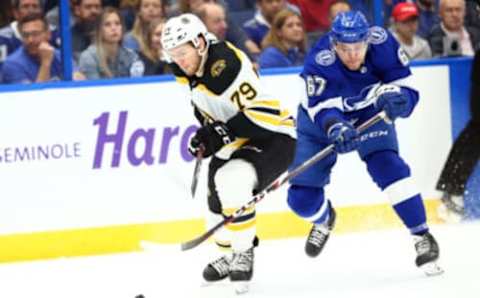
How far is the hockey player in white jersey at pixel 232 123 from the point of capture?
15.3 feet

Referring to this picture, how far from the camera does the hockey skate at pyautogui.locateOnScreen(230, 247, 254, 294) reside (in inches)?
188

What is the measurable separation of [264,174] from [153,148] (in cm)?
144

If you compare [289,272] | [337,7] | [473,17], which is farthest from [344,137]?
[473,17]

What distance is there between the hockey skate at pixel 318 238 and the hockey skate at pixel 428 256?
1.82 ft

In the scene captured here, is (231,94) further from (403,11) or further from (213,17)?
(403,11)

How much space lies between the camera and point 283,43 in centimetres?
650

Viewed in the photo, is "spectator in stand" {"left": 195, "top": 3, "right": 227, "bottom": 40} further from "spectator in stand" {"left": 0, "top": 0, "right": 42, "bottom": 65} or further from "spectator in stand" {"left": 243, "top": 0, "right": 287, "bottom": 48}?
"spectator in stand" {"left": 0, "top": 0, "right": 42, "bottom": 65}

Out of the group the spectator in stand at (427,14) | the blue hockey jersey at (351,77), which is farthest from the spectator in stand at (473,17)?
the blue hockey jersey at (351,77)

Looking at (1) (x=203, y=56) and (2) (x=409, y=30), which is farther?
(2) (x=409, y=30)

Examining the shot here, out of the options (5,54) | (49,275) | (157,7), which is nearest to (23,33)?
(5,54)

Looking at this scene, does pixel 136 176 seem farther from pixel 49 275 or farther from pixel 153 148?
pixel 49 275

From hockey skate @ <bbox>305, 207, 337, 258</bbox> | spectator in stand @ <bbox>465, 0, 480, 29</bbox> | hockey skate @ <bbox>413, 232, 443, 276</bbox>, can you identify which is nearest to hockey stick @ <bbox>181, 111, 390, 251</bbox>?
hockey skate @ <bbox>305, 207, 337, 258</bbox>

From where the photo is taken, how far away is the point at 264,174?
482 centimetres

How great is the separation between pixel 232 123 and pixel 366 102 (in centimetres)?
61
